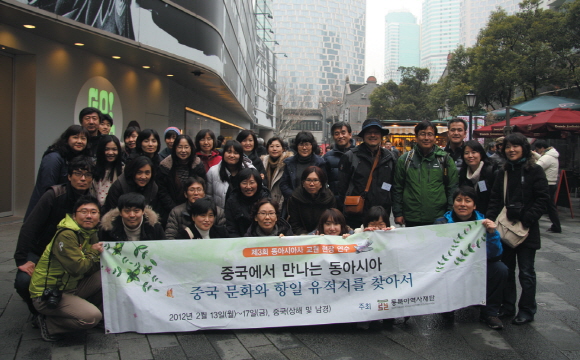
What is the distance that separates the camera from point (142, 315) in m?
4.00

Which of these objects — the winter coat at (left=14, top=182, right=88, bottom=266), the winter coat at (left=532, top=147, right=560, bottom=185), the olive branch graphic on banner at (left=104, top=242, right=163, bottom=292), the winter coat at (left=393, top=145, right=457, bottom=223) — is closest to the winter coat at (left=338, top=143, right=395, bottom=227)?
the winter coat at (left=393, top=145, right=457, bottom=223)

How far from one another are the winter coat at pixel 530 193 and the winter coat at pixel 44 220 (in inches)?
166

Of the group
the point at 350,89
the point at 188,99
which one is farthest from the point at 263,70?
the point at 350,89

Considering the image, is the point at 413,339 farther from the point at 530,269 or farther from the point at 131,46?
the point at 131,46

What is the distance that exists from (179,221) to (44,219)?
1.24m

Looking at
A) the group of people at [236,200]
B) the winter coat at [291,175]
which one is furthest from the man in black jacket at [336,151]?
the winter coat at [291,175]

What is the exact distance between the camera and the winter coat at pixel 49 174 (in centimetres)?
435

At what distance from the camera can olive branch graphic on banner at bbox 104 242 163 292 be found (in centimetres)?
404

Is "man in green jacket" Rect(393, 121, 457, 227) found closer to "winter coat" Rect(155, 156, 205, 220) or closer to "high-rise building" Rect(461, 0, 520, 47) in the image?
"winter coat" Rect(155, 156, 205, 220)

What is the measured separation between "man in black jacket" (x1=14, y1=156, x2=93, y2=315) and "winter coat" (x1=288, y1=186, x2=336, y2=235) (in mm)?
2083

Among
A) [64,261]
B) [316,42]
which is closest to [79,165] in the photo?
[64,261]

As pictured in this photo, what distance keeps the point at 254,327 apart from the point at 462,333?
1.88 metres

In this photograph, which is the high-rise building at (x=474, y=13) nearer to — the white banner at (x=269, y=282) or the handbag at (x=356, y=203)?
the handbag at (x=356, y=203)

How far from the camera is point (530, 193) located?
14.8 feet
